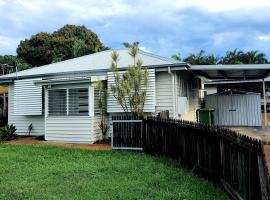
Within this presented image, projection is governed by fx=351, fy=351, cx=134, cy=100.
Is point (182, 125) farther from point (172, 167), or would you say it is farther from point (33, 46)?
point (33, 46)

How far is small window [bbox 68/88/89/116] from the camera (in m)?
14.6

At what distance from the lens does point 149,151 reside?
36.6 ft

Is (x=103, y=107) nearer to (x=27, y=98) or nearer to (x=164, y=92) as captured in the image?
(x=164, y=92)

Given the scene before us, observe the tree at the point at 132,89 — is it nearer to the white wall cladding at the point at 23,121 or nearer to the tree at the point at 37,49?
the white wall cladding at the point at 23,121

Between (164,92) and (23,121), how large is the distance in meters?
7.27

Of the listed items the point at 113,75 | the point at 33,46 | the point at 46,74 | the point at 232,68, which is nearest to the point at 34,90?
the point at 46,74

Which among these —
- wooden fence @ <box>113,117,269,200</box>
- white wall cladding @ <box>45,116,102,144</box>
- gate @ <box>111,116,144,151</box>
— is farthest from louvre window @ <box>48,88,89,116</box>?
wooden fence @ <box>113,117,269,200</box>

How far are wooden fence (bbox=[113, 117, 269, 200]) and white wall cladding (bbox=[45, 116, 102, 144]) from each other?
2.32 metres

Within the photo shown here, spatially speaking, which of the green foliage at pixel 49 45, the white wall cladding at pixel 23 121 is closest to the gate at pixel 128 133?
the white wall cladding at pixel 23 121

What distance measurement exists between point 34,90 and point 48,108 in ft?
5.35

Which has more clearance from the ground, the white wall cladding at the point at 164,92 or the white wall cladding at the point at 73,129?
the white wall cladding at the point at 164,92

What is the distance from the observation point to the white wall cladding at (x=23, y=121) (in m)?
16.8

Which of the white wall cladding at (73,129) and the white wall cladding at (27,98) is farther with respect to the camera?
the white wall cladding at (27,98)

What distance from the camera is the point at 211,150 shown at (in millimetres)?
7199
